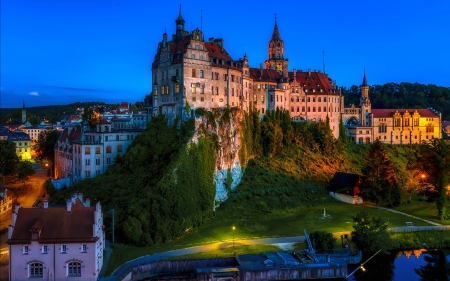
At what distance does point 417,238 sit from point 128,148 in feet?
138

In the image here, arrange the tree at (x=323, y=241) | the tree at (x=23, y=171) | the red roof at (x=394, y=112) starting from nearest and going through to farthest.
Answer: the tree at (x=323, y=241) < the tree at (x=23, y=171) < the red roof at (x=394, y=112)

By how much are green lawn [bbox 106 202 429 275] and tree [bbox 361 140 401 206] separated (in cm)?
265

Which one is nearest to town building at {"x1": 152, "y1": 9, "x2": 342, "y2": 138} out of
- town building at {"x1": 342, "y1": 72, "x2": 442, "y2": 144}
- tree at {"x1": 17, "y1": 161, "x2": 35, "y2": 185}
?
town building at {"x1": 342, "y1": 72, "x2": 442, "y2": 144}

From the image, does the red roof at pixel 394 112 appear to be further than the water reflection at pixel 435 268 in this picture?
Yes

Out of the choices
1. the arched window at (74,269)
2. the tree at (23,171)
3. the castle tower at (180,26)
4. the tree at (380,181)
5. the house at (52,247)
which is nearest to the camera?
the house at (52,247)

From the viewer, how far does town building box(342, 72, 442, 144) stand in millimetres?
100875

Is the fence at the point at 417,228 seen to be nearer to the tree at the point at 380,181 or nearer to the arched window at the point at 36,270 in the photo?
the tree at the point at 380,181

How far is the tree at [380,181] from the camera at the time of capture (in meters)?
Answer: 65.8

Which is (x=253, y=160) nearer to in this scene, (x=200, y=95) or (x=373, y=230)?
(x=200, y=95)

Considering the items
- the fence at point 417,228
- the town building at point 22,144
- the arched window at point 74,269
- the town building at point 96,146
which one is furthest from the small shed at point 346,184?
the town building at point 22,144

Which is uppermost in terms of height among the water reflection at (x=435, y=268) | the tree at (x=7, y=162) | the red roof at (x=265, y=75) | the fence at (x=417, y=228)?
the red roof at (x=265, y=75)

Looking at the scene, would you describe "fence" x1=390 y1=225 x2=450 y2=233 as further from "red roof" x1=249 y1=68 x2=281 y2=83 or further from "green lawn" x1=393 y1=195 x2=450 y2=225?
"red roof" x1=249 y1=68 x2=281 y2=83

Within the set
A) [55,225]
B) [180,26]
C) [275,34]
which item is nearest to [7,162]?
[180,26]

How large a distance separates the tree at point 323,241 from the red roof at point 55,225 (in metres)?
23.2
